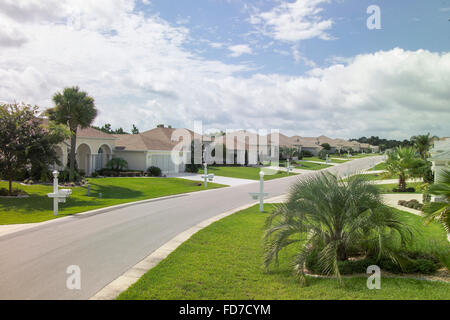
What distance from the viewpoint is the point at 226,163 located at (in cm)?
5912

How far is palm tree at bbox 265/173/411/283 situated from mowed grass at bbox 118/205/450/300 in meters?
0.51

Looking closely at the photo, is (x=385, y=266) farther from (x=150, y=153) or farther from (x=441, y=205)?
(x=150, y=153)

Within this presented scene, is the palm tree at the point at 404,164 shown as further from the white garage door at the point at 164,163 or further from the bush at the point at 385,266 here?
the white garage door at the point at 164,163

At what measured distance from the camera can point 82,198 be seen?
21688 mm

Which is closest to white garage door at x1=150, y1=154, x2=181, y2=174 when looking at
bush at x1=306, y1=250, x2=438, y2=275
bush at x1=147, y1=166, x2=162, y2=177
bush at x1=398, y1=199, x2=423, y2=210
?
bush at x1=147, y1=166, x2=162, y2=177

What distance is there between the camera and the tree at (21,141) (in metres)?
20.3

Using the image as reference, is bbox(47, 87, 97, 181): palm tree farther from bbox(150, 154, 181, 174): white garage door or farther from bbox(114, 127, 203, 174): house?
bbox(150, 154, 181, 174): white garage door

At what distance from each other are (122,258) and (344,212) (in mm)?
5561

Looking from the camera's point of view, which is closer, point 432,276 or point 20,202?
point 432,276

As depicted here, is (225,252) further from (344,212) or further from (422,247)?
(422,247)

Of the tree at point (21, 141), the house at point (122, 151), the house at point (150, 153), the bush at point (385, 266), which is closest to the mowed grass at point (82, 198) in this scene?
the tree at point (21, 141)

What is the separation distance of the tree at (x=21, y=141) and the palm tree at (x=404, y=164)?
77.8 ft

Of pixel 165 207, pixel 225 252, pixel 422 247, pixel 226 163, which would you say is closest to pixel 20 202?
pixel 165 207
